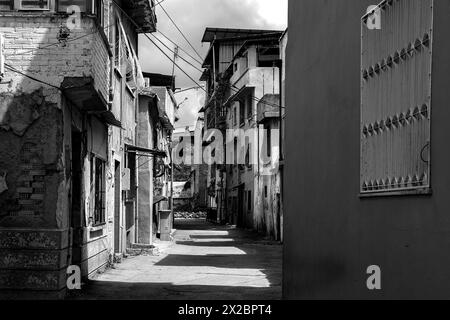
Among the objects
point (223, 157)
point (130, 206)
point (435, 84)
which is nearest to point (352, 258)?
point (435, 84)

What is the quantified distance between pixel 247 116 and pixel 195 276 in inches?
880

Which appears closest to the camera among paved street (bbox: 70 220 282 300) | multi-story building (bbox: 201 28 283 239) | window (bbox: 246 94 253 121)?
paved street (bbox: 70 220 282 300)

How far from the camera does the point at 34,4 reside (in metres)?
10.3

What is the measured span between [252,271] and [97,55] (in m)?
6.74

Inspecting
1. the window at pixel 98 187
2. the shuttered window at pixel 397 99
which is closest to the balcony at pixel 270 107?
the window at pixel 98 187

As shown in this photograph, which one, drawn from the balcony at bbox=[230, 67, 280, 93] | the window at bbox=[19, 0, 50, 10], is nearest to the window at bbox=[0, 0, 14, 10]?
the window at bbox=[19, 0, 50, 10]

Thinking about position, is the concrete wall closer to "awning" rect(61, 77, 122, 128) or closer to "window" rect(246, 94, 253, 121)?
"awning" rect(61, 77, 122, 128)

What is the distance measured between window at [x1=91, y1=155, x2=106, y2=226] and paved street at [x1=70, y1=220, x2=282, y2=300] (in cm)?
118

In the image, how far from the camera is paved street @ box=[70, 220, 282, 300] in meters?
11.5

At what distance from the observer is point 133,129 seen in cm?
2044

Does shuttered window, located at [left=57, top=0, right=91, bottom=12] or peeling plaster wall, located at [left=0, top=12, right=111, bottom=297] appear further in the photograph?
shuttered window, located at [left=57, top=0, right=91, bottom=12]

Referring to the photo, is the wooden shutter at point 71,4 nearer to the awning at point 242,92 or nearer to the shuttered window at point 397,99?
the shuttered window at point 397,99

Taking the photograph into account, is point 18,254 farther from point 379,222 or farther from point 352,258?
point 379,222

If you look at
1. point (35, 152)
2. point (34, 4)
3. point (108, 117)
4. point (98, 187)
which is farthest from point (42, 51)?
point (98, 187)
